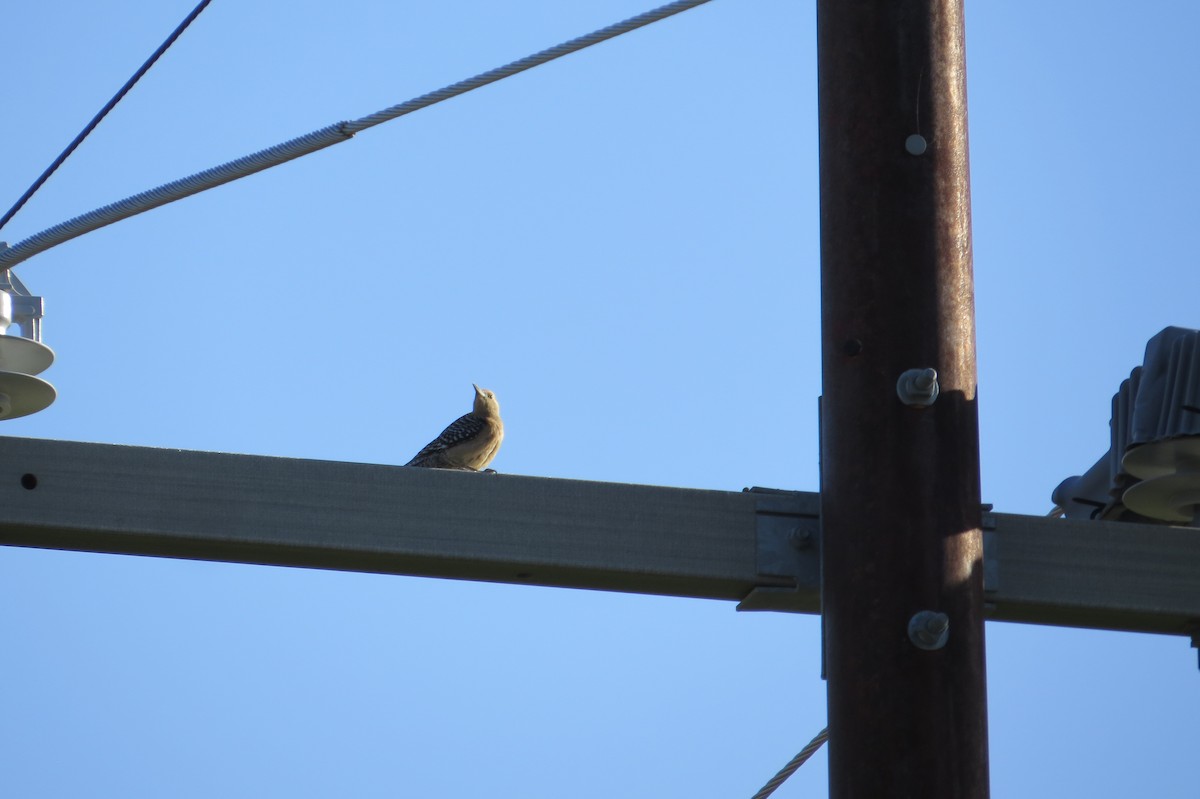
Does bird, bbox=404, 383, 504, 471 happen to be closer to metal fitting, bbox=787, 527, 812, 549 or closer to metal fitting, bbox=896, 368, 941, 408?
metal fitting, bbox=787, 527, 812, 549

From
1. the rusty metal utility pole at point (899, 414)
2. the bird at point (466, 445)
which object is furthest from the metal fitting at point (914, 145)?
the bird at point (466, 445)

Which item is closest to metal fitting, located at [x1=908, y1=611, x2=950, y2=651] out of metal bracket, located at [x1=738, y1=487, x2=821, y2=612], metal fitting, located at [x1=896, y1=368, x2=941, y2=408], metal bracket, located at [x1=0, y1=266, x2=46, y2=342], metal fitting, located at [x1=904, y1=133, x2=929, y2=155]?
metal bracket, located at [x1=738, y1=487, x2=821, y2=612]

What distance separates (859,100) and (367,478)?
1445mm

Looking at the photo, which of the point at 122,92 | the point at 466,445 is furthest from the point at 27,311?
the point at 466,445

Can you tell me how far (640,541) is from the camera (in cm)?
396

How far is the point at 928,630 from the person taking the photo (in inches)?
141

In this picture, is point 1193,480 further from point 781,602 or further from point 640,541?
point 640,541

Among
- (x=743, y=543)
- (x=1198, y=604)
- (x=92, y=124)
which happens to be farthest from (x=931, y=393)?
(x=92, y=124)

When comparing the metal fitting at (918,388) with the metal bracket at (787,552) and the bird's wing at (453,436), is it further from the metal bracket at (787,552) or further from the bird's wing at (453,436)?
the bird's wing at (453,436)

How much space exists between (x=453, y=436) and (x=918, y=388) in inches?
321

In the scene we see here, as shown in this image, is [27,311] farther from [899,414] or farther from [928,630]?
[928,630]

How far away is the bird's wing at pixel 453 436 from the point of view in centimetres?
1146

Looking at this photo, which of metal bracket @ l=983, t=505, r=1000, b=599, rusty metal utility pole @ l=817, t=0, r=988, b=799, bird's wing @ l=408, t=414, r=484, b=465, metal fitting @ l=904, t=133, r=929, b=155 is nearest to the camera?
rusty metal utility pole @ l=817, t=0, r=988, b=799

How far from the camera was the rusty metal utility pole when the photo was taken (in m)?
3.59
